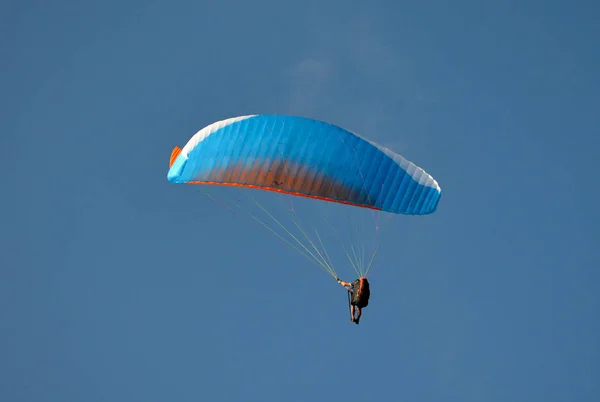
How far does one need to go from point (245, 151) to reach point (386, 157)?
4.01m

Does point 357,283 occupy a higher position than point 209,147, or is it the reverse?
point 209,147

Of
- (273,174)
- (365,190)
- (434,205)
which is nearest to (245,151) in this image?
(273,174)

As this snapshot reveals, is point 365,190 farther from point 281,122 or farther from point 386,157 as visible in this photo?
point 281,122

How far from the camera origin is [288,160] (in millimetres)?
29078

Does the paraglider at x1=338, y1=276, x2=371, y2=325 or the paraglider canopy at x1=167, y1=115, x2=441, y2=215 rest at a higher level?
the paraglider canopy at x1=167, y1=115, x2=441, y2=215

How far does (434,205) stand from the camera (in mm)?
30750

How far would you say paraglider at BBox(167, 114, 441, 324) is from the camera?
29.0m

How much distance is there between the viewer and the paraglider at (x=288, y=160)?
29.0 m

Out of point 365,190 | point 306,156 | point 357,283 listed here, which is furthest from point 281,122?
point 357,283

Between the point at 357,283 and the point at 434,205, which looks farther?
the point at 434,205

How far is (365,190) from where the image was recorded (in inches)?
1161

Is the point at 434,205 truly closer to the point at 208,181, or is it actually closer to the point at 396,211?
the point at 396,211

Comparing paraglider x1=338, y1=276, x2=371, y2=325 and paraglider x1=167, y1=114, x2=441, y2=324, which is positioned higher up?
paraglider x1=167, y1=114, x2=441, y2=324

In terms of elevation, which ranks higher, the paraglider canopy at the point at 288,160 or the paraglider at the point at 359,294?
the paraglider canopy at the point at 288,160
